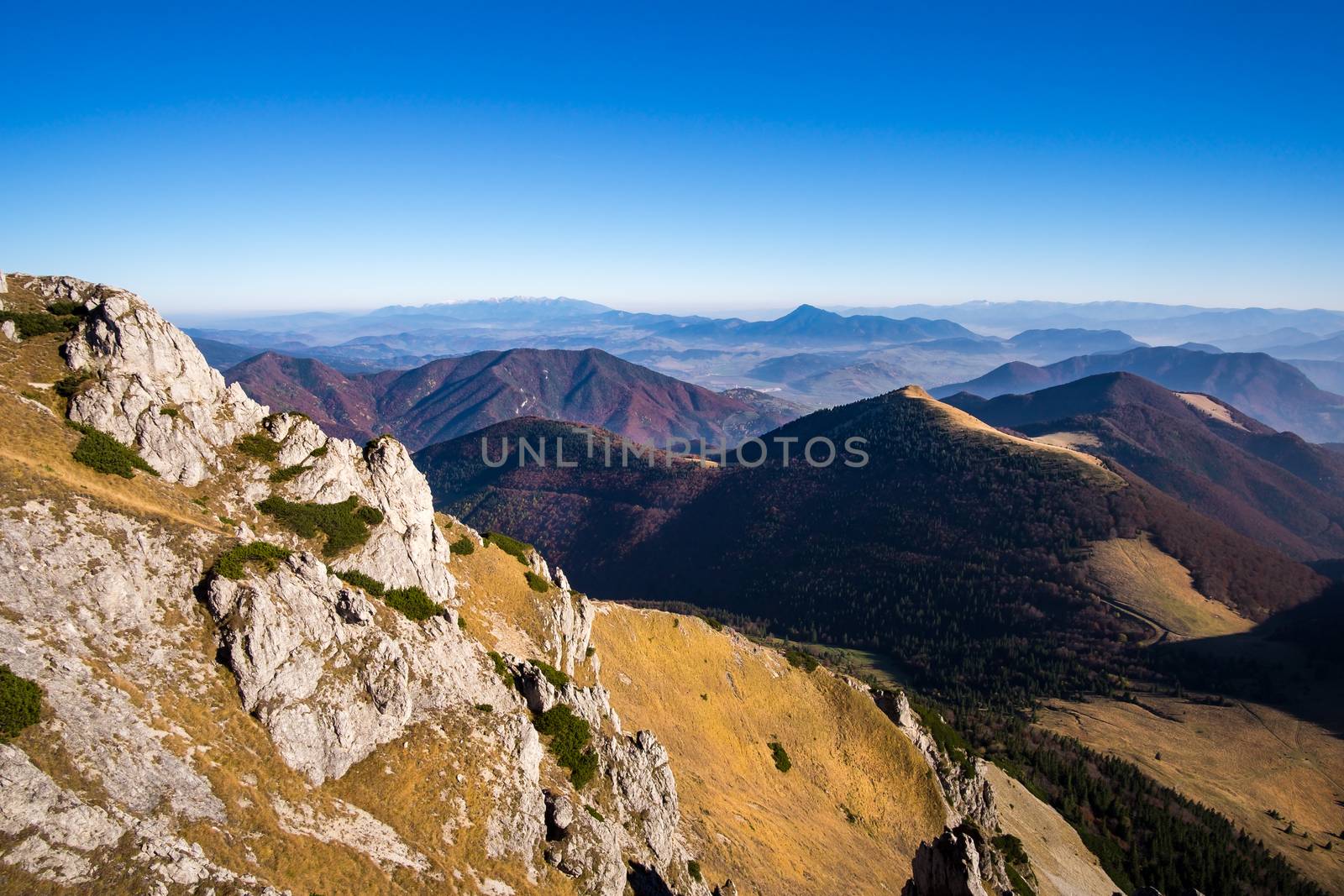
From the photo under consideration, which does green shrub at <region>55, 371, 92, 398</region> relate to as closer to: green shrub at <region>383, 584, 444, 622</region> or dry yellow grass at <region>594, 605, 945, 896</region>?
green shrub at <region>383, 584, 444, 622</region>

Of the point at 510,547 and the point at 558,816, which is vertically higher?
the point at 510,547

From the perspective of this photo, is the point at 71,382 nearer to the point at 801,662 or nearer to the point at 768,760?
the point at 768,760

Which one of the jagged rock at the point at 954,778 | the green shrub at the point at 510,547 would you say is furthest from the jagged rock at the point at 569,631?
the jagged rock at the point at 954,778

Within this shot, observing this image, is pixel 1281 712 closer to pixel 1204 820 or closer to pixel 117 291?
pixel 1204 820

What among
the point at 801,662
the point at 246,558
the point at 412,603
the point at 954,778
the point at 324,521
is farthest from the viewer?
the point at 801,662

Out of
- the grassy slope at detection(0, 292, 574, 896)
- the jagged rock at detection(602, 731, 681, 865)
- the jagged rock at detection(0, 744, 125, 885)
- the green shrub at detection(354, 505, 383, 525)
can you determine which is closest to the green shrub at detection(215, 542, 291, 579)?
the grassy slope at detection(0, 292, 574, 896)

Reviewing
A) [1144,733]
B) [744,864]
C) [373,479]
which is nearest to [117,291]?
[373,479]

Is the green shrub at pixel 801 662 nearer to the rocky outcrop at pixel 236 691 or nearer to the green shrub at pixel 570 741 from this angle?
the rocky outcrop at pixel 236 691

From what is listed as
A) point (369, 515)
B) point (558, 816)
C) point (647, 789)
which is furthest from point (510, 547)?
point (558, 816)
